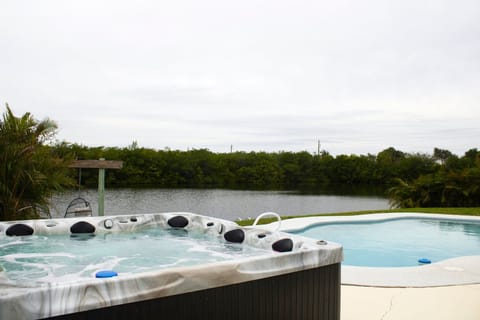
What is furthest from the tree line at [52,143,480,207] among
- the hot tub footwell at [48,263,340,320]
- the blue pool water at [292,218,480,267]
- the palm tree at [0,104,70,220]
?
the hot tub footwell at [48,263,340,320]

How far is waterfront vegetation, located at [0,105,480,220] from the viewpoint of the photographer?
15.6 feet

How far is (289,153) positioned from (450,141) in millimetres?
12199

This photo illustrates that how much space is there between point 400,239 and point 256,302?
461cm

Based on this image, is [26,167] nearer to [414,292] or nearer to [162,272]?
[162,272]

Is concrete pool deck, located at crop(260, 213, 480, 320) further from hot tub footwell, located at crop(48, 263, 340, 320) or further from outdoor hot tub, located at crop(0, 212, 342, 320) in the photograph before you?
outdoor hot tub, located at crop(0, 212, 342, 320)

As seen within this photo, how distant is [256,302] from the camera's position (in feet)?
6.35

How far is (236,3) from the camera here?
6781 millimetres

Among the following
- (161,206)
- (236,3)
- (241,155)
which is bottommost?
(161,206)

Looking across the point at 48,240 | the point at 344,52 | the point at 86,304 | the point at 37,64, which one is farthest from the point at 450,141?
the point at 86,304

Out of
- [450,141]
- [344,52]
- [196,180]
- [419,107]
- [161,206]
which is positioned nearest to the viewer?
[344,52]

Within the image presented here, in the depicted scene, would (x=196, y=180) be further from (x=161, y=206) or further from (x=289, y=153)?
(x=161, y=206)

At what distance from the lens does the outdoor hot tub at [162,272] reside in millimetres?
1494

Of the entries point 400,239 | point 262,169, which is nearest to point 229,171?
point 262,169

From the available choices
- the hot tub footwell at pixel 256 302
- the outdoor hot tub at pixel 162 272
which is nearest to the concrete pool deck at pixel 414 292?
the hot tub footwell at pixel 256 302
